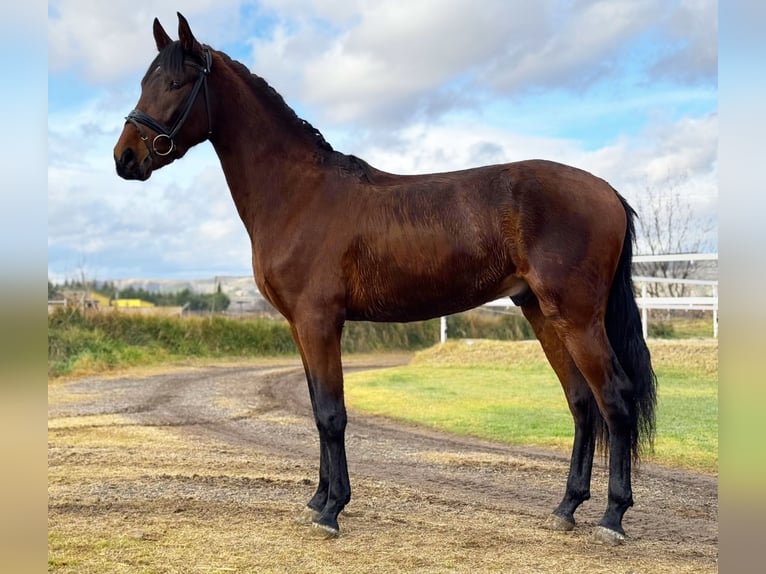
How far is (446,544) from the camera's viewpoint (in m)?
4.25

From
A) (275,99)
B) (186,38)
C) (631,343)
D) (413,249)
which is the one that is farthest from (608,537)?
(186,38)

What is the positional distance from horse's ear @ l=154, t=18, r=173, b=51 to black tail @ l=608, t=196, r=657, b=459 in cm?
341

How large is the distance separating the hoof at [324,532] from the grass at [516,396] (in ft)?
13.6

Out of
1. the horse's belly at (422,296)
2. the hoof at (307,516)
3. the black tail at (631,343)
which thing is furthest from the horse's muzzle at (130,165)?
the black tail at (631,343)

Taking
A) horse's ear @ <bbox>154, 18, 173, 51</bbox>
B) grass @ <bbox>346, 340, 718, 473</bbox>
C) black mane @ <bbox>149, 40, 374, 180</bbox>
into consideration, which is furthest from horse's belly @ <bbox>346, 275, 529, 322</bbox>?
grass @ <bbox>346, 340, 718, 473</bbox>

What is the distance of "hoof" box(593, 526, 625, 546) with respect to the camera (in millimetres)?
4368

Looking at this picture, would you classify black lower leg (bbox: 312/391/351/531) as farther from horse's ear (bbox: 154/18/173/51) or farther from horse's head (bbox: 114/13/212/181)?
horse's ear (bbox: 154/18/173/51)

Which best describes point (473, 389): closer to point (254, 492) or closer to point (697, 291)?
point (254, 492)

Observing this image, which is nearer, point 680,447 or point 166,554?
point 166,554

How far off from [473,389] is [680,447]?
5280mm

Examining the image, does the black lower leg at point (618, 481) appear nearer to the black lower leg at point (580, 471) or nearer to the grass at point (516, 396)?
the black lower leg at point (580, 471)

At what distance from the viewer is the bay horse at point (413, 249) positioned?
443cm

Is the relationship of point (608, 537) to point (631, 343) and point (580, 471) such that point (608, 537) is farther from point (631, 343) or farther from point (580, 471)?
point (631, 343)
